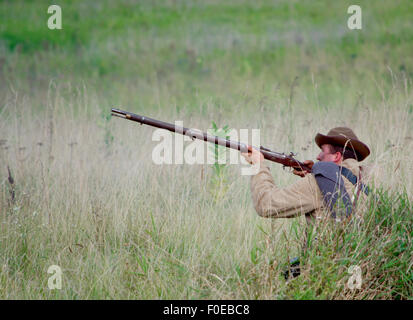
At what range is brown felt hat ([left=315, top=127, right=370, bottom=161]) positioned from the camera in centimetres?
463

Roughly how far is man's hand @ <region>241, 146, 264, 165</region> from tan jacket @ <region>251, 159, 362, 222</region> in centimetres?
26

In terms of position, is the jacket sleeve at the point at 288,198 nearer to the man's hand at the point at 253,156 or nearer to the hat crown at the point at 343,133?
the man's hand at the point at 253,156

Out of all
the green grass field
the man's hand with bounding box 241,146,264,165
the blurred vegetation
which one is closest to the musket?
the man's hand with bounding box 241,146,264,165

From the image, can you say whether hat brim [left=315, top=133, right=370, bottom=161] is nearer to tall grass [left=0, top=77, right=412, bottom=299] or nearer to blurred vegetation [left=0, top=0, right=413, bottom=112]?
tall grass [left=0, top=77, right=412, bottom=299]

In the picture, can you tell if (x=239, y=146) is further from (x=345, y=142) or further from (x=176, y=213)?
(x=176, y=213)

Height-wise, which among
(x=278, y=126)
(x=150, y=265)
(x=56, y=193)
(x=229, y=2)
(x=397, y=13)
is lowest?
(x=150, y=265)

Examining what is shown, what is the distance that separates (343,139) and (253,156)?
2.28 feet
